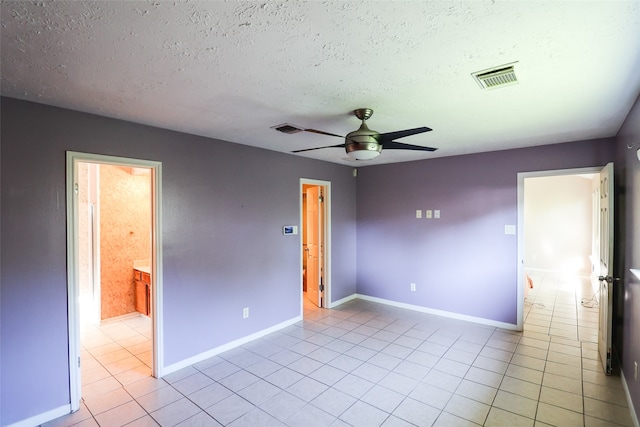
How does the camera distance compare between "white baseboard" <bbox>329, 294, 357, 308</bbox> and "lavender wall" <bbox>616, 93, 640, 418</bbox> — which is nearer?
"lavender wall" <bbox>616, 93, 640, 418</bbox>

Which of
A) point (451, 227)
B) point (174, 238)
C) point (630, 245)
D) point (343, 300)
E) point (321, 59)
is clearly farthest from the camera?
point (343, 300)

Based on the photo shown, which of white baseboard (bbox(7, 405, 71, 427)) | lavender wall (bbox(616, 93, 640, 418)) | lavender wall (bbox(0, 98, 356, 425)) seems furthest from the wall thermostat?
lavender wall (bbox(616, 93, 640, 418))

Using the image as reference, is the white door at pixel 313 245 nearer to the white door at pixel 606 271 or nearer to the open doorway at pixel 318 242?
the open doorway at pixel 318 242

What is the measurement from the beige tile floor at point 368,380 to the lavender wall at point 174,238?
1.23 feet

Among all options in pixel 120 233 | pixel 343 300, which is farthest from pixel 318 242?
pixel 120 233

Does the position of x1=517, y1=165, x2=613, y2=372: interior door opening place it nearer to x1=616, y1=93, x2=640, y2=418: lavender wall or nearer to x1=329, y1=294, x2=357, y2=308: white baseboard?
x1=616, y1=93, x2=640, y2=418: lavender wall

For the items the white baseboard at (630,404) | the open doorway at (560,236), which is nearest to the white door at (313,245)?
the white baseboard at (630,404)

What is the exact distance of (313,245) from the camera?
18.4 feet

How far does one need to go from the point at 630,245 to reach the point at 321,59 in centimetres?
297

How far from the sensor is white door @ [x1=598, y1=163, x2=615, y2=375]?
2.99 metres

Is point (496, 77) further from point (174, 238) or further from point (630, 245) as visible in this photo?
point (174, 238)

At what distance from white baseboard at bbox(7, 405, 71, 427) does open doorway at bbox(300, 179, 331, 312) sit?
309 cm

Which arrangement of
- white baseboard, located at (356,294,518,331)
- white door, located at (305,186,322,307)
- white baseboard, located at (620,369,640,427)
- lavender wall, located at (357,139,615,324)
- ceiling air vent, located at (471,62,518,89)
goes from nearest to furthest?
ceiling air vent, located at (471,62,518,89), white baseboard, located at (620,369,640,427), lavender wall, located at (357,139,615,324), white baseboard, located at (356,294,518,331), white door, located at (305,186,322,307)

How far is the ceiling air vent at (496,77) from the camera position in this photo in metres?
1.86
